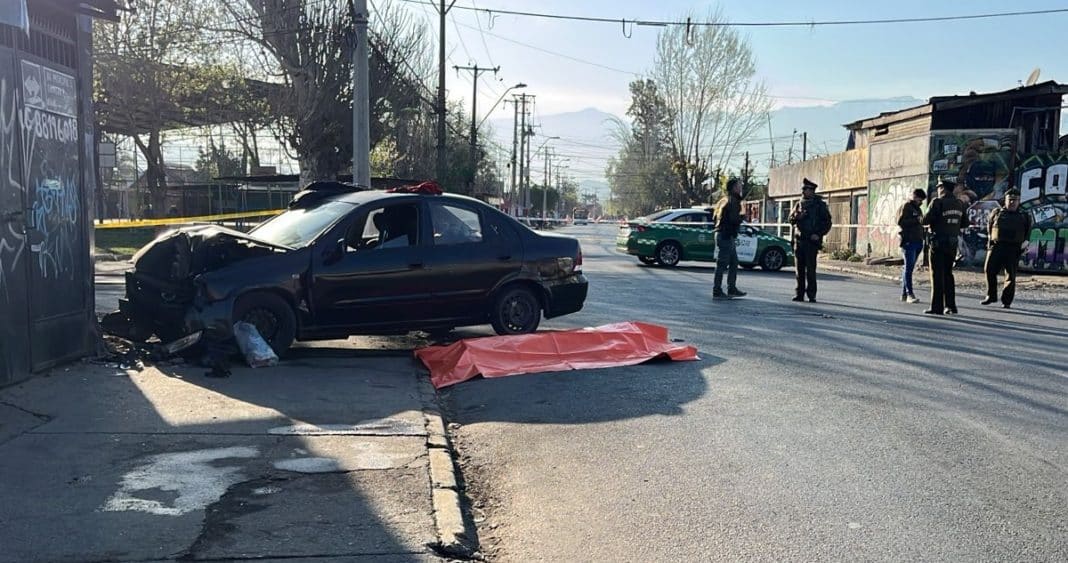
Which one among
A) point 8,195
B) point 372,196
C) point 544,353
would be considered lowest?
point 544,353

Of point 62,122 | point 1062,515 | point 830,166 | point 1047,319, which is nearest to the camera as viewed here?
point 1062,515

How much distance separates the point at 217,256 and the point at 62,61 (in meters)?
2.08

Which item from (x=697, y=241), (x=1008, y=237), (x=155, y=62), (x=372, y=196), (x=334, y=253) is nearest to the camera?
(x=334, y=253)

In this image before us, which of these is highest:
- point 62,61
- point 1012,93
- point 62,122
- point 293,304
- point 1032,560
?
point 1012,93

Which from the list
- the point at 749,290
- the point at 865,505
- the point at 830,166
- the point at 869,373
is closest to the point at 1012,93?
the point at 830,166

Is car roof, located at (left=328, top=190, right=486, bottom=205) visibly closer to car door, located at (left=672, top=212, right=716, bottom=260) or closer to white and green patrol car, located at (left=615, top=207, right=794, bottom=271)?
white and green patrol car, located at (left=615, top=207, right=794, bottom=271)

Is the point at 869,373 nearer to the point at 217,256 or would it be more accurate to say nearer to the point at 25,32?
the point at 217,256

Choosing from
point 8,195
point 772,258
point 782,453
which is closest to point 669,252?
point 772,258

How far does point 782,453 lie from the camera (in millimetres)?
5363

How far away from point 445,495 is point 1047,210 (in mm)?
21476

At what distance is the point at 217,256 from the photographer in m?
7.97

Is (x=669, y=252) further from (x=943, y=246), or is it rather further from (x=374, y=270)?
(x=374, y=270)

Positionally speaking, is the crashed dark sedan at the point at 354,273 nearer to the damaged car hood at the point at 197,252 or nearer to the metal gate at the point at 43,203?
the damaged car hood at the point at 197,252

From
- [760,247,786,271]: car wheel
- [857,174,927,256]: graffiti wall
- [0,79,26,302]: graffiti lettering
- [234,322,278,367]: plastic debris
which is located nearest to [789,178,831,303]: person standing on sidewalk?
[760,247,786,271]: car wheel
